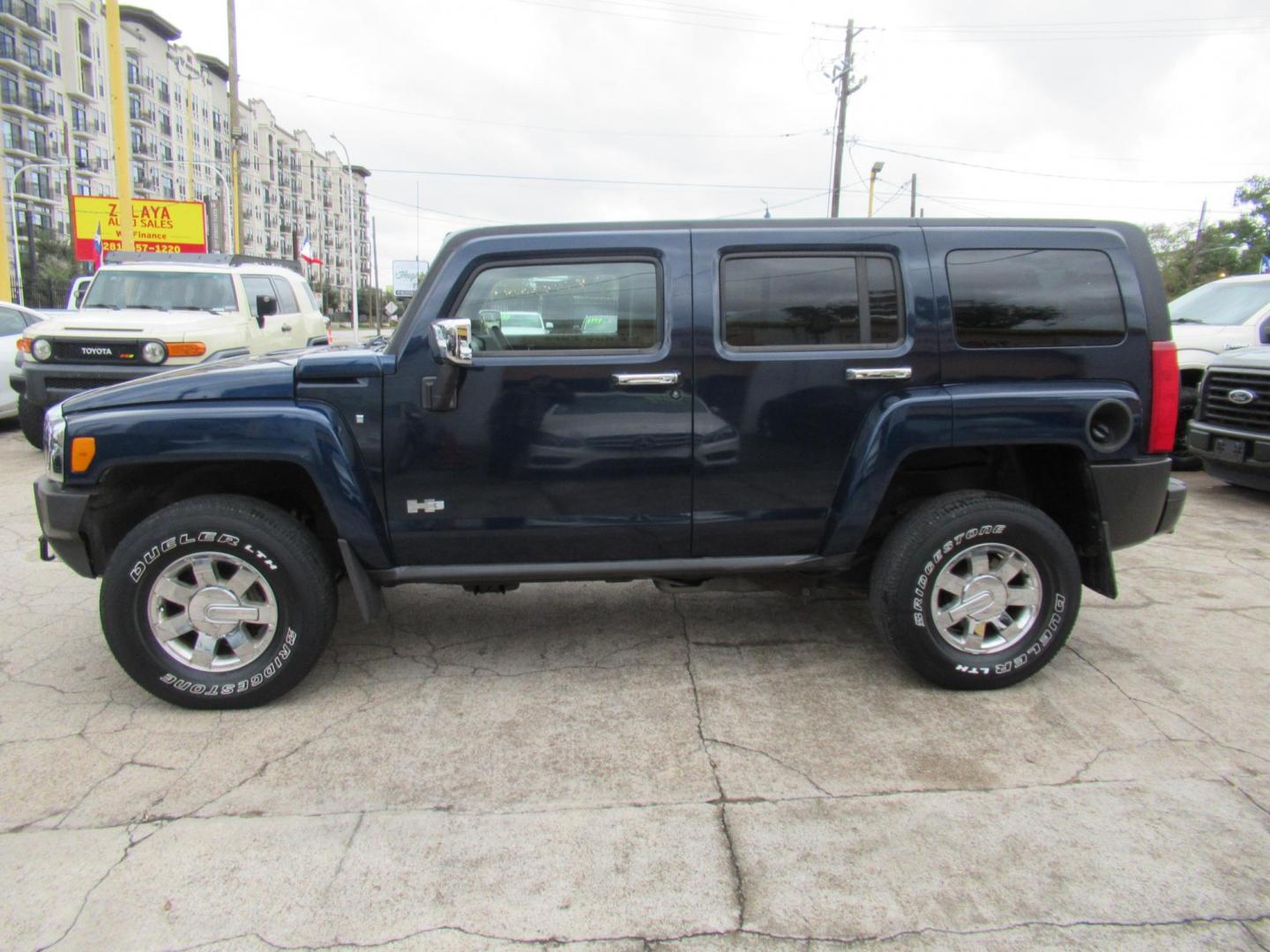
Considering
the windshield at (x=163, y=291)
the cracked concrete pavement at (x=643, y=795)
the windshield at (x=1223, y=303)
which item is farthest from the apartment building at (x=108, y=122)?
the cracked concrete pavement at (x=643, y=795)

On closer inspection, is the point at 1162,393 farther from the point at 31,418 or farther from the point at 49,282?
the point at 49,282

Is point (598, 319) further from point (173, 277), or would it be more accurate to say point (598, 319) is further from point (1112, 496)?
point (173, 277)

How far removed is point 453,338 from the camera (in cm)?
306

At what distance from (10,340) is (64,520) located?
9.23 m

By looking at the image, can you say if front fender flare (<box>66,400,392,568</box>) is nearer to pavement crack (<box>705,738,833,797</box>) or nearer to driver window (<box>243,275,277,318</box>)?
pavement crack (<box>705,738,833,797</box>)

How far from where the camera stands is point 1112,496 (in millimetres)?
3471

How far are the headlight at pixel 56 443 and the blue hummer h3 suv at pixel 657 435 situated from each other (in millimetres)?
28

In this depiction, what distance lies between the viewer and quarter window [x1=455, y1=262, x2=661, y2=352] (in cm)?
336

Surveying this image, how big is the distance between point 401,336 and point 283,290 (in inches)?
353

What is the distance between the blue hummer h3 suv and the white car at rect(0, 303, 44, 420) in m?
8.35

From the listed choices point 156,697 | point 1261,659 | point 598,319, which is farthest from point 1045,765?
point 156,697

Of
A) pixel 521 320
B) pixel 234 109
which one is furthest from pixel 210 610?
pixel 234 109

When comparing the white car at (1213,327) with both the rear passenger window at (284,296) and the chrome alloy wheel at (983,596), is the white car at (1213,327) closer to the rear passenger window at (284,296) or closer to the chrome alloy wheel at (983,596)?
the chrome alloy wheel at (983,596)

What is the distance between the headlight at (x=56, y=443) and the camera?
3236 mm
